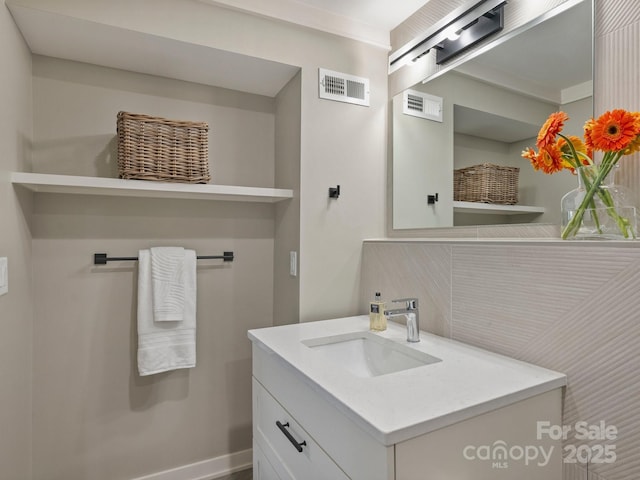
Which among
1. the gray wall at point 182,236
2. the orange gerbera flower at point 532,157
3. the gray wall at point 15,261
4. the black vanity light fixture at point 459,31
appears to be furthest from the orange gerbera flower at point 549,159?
the gray wall at point 15,261

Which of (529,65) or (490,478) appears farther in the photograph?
(529,65)

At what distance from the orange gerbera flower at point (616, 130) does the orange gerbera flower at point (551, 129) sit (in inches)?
3.8

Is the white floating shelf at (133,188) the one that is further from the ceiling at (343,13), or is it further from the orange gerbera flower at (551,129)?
the orange gerbera flower at (551,129)

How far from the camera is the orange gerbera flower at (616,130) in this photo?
0.94 meters

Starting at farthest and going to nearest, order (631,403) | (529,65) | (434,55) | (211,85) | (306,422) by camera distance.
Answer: (211,85), (434,55), (529,65), (306,422), (631,403)

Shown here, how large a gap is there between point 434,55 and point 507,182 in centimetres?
75

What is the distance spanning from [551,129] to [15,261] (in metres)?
1.94

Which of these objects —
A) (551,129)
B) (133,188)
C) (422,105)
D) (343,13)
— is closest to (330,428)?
(551,129)

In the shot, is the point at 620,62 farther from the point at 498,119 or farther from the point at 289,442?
the point at 289,442

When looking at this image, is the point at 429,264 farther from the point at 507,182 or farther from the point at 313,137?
the point at 313,137

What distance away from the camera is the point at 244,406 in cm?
207

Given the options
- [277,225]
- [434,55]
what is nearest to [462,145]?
[434,55]

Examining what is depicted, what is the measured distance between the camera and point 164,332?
1785 mm

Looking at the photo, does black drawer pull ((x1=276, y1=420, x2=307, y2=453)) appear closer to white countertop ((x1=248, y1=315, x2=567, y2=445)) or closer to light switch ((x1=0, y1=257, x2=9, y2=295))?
white countertop ((x1=248, y1=315, x2=567, y2=445))
